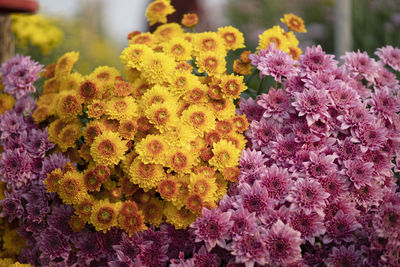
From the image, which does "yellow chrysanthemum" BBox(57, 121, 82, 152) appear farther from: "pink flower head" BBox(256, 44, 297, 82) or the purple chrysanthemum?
"pink flower head" BBox(256, 44, 297, 82)

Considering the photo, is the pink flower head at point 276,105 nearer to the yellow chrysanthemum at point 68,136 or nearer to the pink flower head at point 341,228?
the pink flower head at point 341,228

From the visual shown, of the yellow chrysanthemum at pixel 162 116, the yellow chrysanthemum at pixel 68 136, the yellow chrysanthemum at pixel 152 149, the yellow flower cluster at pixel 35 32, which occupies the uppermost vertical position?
the yellow flower cluster at pixel 35 32

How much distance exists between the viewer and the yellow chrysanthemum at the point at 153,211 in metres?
1.71

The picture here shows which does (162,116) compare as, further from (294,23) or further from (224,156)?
(294,23)

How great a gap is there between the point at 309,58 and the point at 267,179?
1.96 feet

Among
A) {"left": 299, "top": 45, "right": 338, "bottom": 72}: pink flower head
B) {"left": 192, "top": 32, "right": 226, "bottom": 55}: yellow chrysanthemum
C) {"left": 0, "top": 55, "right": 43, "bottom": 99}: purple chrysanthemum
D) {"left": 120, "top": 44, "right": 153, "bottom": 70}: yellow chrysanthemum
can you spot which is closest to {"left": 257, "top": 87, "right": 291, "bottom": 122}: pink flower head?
{"left": 299, "top": 45, "right": 338, "bottom": 72}: pink flower head

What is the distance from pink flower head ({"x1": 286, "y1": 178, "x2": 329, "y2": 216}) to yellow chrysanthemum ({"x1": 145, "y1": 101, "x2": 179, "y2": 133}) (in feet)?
1.75

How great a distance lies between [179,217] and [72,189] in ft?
1.41

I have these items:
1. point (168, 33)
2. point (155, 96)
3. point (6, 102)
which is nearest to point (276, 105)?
point (155, 96)

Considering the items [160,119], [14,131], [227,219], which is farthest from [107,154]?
[14,131]

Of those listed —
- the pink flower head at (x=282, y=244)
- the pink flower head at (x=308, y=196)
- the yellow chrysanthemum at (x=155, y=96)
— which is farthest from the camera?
the yellow chrysanthemum at (x=155, y=96)

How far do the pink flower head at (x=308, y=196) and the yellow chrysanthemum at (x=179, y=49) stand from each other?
75 centimetres

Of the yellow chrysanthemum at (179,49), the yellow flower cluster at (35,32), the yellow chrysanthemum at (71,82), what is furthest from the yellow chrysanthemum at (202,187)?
the yellow flower cluster at (35,32)

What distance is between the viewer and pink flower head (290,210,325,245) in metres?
1.56
